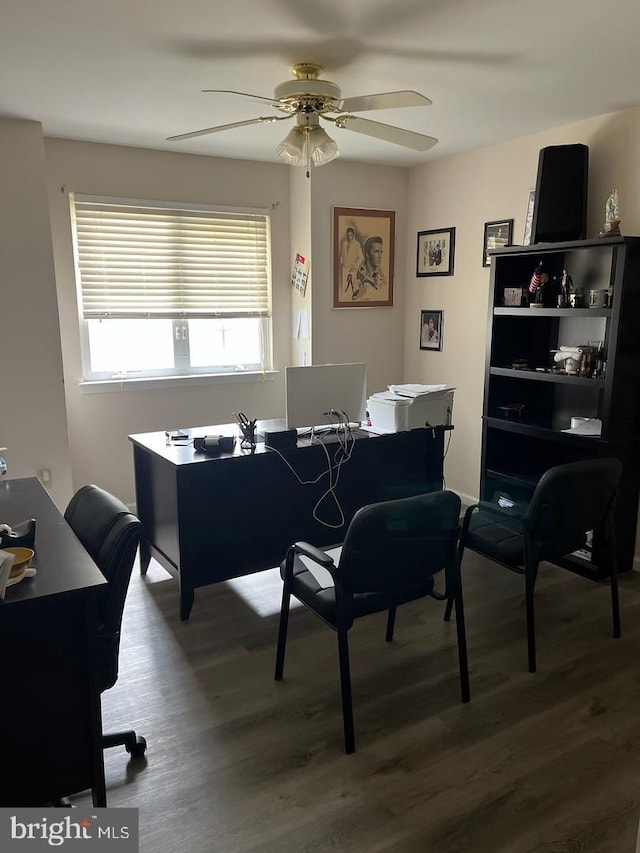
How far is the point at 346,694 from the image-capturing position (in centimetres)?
211

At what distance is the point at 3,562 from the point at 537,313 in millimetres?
3009

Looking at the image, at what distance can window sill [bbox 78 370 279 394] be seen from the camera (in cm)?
425

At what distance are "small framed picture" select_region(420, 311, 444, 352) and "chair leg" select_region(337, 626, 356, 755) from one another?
10.5ft

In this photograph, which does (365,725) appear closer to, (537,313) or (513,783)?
(513,783)

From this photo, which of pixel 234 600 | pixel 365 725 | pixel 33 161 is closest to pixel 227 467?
pixel 234 600

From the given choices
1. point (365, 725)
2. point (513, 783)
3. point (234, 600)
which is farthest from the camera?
point (234, 600)

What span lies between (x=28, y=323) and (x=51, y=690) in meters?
2.58

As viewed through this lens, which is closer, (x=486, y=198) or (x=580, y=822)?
(x=580, y=822)

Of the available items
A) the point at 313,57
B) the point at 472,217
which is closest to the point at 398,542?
the point at 313,57

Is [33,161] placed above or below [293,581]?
above

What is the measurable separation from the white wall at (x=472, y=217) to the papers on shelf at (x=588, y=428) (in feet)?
3.42

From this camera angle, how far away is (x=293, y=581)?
2.39m

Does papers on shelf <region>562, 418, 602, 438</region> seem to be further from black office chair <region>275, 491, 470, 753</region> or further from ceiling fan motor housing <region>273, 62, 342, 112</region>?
ceiling fan motor housing <region>273, 62, 342, 112</region>

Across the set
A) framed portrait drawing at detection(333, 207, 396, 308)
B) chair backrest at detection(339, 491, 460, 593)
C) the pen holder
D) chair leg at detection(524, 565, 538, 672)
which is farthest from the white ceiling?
chair leg at detection(524, 565, 538, 672)
